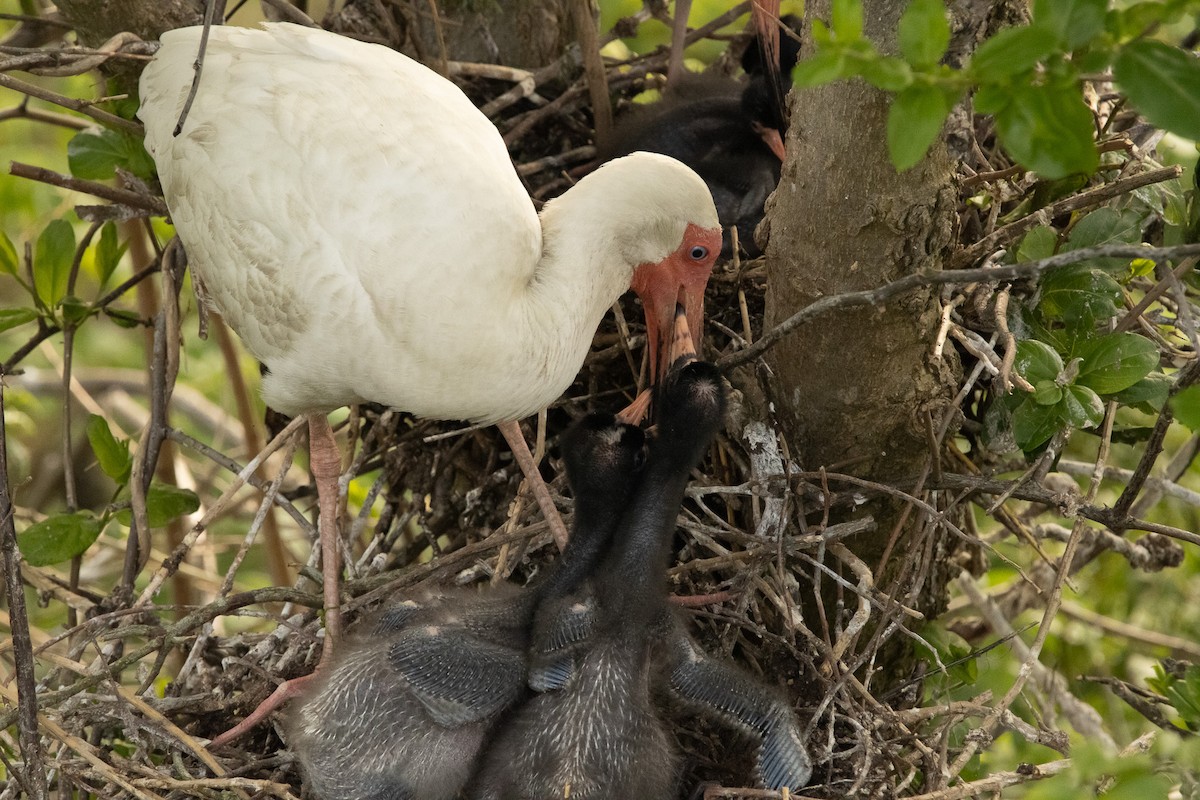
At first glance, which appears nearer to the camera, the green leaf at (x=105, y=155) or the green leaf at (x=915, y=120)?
the green leaf at (x=915, y=120)

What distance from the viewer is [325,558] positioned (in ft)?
8.31

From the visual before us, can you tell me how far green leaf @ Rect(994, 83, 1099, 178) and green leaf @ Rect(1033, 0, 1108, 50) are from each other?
60 millimetres

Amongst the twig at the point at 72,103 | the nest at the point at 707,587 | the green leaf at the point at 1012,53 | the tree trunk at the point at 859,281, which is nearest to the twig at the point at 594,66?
the nest at the point at 707,587

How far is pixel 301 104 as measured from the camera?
7.35ft

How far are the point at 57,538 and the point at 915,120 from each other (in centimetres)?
216

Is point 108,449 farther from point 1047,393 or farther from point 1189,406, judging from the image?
point 1189,406

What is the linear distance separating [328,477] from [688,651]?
1.12m

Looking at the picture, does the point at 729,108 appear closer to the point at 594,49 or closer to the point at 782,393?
the point at 594,49

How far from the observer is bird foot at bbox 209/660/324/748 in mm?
2312

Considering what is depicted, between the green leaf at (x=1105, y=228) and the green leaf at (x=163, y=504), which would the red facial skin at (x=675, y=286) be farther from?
the green leaf at (x=163, y=504)

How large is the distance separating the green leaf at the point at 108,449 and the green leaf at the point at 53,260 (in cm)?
34

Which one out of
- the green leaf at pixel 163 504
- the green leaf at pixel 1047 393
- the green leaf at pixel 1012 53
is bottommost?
the green leaf at pixel 163 504

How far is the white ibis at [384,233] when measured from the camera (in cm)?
211

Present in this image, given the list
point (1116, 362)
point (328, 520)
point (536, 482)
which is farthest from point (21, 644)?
point (1116, 362)
